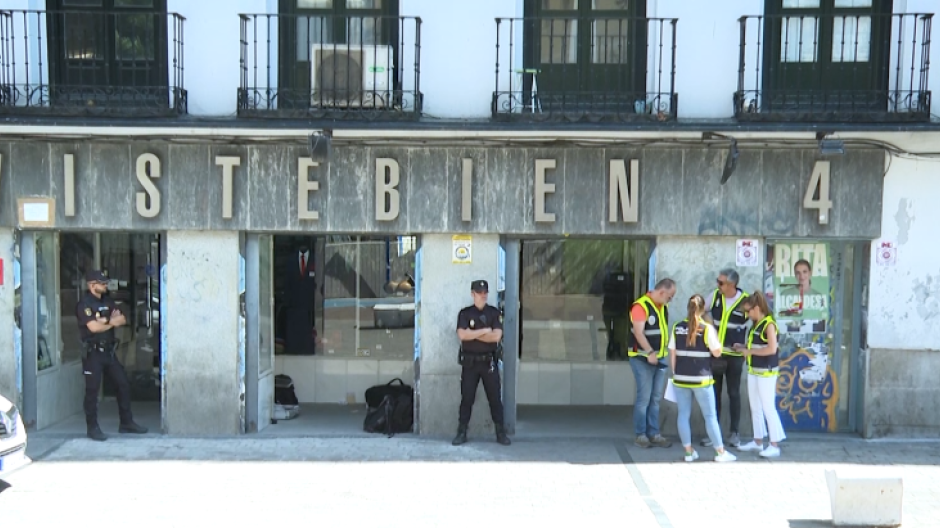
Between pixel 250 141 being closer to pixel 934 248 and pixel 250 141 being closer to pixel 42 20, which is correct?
pixel 42 20

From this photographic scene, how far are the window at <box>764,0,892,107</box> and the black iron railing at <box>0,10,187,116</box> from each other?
6.60 m

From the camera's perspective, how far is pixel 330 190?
31.6 feet

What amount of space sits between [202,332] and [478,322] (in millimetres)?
3126

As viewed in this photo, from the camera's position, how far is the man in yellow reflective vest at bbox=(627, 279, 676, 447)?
30.1 feet

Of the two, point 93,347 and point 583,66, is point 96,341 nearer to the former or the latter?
point 93,347

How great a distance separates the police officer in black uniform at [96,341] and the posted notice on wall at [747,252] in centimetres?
686

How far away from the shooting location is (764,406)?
29.7 ft

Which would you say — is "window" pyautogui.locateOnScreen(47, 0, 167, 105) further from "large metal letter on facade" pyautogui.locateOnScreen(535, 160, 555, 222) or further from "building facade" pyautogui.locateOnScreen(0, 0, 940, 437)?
"large metal letter on facade" pyautogui.locateOnScreen(535, 160, 555, 222)

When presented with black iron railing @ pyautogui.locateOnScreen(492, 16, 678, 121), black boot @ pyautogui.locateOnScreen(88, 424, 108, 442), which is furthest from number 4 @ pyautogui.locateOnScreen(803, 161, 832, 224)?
black boot @ pyautogui.locateOnScreen(88, 424, 108, 442)

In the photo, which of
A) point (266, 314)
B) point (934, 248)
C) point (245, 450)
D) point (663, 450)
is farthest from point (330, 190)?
point (934, 248)

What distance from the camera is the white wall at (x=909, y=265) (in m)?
9.47

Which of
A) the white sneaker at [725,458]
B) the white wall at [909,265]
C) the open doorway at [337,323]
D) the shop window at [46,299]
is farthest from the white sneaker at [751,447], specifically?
the shop window at [46,299]

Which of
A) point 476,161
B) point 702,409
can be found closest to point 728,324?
point 702,409

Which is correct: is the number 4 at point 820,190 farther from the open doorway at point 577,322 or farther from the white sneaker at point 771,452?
the open doorway at point 577,322
